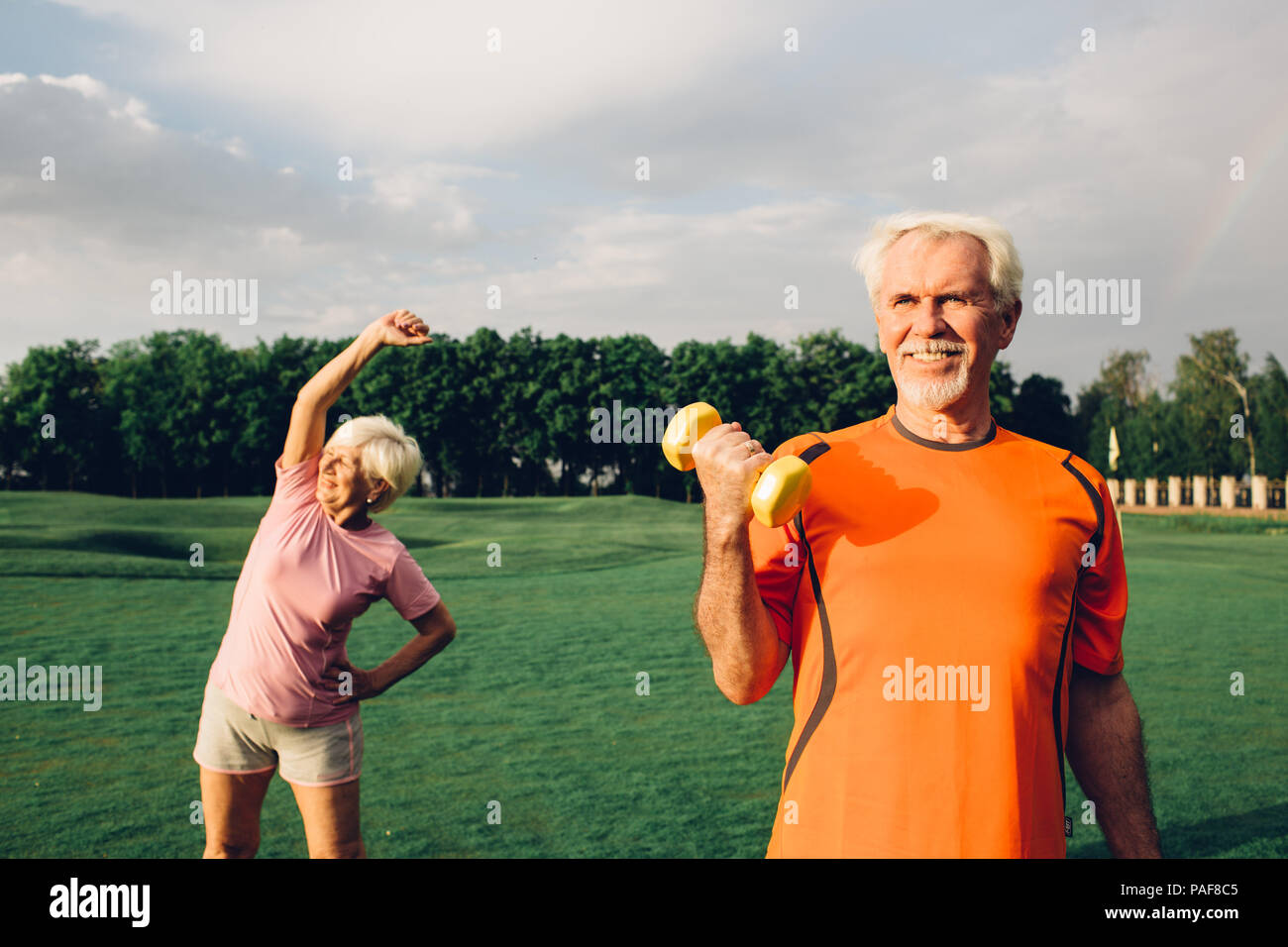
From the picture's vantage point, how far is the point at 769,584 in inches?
105

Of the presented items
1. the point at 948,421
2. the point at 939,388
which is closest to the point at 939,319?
the point at 939,388

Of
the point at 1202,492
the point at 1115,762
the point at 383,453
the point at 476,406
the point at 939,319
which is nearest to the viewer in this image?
the point at 939,319

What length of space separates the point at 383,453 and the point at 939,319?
2341 mm

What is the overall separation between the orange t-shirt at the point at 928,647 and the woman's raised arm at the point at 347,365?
1.87 m

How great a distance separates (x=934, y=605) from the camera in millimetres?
2570

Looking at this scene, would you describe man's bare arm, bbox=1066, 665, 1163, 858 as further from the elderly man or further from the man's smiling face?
the man's smiling face

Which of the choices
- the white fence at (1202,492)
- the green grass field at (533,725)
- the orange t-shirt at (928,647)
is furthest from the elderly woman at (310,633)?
the white fence at (1202,492)

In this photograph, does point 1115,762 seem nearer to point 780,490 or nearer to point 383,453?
point 780,490

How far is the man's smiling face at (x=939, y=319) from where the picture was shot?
272 centimetres

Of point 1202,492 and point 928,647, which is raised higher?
point 928,647

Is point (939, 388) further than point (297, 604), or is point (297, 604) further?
point (297, 604)

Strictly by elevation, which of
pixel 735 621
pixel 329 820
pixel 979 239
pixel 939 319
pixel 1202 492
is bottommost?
pixel 1202 492

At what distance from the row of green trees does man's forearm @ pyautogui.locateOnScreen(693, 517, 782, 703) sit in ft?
172
